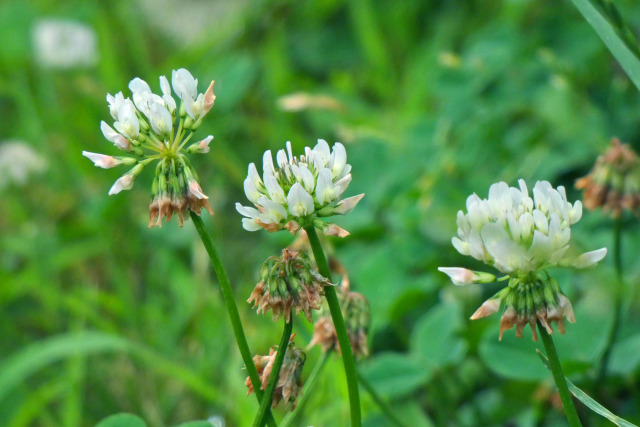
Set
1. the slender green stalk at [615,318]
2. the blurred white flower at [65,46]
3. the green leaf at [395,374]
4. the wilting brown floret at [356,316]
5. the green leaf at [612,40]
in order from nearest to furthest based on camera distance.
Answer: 1. the green leaf at [612,40]
2. the wilting brown floret at [356,316]
3. the slender green stalk at [615,318]
4. the green leaf at [395,374]
5. the blurred white flower at [65,46]

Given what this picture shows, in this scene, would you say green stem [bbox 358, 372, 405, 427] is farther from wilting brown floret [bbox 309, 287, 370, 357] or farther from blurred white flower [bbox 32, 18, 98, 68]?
blurred white flower [bbox 32, 18, 98, 68]

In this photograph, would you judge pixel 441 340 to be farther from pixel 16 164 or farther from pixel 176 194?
pixel 16 164

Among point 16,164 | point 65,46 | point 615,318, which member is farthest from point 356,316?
point 65,46

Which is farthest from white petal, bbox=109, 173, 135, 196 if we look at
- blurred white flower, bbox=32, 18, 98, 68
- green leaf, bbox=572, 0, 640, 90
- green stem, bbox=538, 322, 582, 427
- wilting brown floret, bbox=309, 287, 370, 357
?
blurred white flower, bbox=32, 18, 98, 68

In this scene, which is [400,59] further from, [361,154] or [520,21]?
[361,154]

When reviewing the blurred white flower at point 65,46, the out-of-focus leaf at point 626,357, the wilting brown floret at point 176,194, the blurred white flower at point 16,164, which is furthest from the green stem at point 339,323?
the blurred white flower at point 65,46

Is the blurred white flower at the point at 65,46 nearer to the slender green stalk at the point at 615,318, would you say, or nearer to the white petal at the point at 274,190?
the slender green stalk at the point at 615,318
